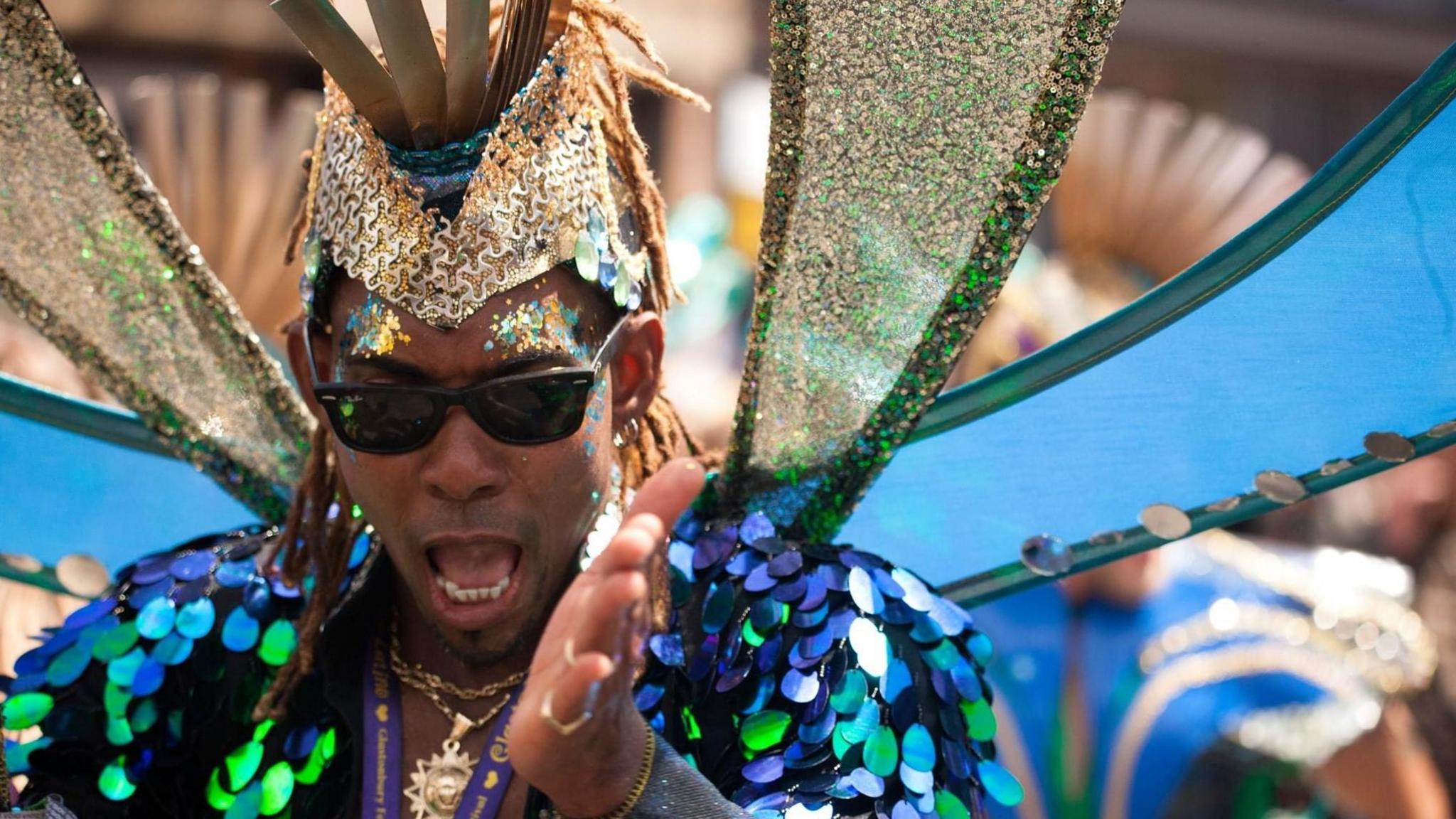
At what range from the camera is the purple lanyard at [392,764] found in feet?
8.00

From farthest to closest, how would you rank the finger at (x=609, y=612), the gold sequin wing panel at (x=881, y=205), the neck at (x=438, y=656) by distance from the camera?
the neck at (x=438, y=656)
the gold sequin wing panel at (x=881, y=205)
the finger at (x=609, y=612)

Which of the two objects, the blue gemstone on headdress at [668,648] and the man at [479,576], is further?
the blue gemstone on headdress at [668,648]

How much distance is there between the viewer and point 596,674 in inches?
70.7

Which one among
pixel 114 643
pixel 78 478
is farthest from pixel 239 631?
pixel 78 478

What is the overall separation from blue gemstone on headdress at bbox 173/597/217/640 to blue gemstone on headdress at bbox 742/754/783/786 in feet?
2.86

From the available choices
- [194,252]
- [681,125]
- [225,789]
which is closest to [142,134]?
[194,252]

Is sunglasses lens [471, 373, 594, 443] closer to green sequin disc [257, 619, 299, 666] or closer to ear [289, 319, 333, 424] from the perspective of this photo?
ear [289, 319, 333, 424]

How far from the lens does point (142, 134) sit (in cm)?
522

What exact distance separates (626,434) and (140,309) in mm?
844

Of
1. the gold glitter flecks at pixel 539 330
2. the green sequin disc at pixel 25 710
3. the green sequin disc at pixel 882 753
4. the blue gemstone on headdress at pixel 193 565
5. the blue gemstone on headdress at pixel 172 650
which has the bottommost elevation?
the green sequin disc at pixel 25 710

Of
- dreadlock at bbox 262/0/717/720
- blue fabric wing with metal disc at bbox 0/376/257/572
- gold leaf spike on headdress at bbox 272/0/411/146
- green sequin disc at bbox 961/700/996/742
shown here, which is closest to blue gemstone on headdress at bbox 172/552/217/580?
dreadlock at bbox 262/0/717/720

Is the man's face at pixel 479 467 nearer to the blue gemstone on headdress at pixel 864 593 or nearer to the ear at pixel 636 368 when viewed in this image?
the ear at pixel 636 368

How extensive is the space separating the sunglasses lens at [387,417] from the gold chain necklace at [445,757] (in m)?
0.42

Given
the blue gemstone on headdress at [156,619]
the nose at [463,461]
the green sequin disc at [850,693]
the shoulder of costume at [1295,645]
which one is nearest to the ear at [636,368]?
the nose at [463,461]
